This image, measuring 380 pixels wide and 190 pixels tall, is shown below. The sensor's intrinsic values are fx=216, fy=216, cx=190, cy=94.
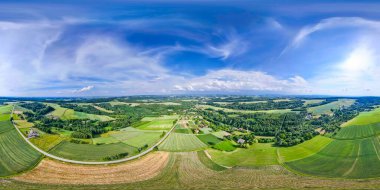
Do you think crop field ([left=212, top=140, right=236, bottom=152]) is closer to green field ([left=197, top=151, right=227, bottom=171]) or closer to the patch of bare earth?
green field ([left=197, top=151, right=227, bottom=171])

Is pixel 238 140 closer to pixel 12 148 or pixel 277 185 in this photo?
pixel 277 185

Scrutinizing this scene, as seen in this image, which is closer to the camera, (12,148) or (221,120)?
(12,148)

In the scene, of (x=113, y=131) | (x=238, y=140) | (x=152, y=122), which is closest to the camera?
(x=238, y=140)

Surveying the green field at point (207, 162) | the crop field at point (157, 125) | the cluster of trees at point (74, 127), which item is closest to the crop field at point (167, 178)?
the green field at point (207, 162)

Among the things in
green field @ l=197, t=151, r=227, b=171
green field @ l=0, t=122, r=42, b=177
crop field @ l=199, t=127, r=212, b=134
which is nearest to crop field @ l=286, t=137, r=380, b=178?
green field @ l=197, t=151, r=227, b=171

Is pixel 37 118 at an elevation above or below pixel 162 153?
above

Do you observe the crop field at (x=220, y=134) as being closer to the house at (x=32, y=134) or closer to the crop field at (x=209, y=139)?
the crop field at (x=209, y=139)

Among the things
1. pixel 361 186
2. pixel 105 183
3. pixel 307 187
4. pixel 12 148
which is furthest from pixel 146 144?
pixel 361 186
